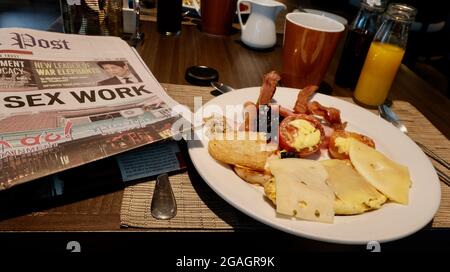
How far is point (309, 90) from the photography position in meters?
0.69

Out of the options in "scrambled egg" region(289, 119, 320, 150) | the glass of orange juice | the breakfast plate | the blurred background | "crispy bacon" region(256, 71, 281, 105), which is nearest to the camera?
the breakfast plate

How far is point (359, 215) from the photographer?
44 centimetres

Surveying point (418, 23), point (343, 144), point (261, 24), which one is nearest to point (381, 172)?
point (343, 144)

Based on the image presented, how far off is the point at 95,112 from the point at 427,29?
2.61 m

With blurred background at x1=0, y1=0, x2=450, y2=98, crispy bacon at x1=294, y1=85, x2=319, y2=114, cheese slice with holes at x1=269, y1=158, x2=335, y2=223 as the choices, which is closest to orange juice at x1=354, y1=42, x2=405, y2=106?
crispy bacon at x1=294, y1=85, x2=319, y2=114

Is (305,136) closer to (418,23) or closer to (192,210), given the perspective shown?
(192,210)

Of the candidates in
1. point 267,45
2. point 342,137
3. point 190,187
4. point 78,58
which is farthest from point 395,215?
point 267,45

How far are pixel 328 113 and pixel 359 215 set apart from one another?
0.26 metres

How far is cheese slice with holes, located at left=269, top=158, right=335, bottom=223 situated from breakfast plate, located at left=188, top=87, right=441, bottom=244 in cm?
1

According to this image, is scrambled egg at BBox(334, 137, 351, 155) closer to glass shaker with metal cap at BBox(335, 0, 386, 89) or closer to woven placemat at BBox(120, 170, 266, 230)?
woven placemat at BBox(120, 170, 266, 230)

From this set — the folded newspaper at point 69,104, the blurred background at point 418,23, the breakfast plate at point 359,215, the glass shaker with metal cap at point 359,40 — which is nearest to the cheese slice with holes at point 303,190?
the breakfast plate at point 359,215

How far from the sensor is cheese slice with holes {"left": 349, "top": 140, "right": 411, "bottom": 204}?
1.55 ft

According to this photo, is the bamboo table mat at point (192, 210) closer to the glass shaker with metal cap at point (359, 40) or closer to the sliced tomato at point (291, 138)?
the sliced tomato at point (291, 138)

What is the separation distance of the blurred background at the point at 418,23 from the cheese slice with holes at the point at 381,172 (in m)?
1.16
